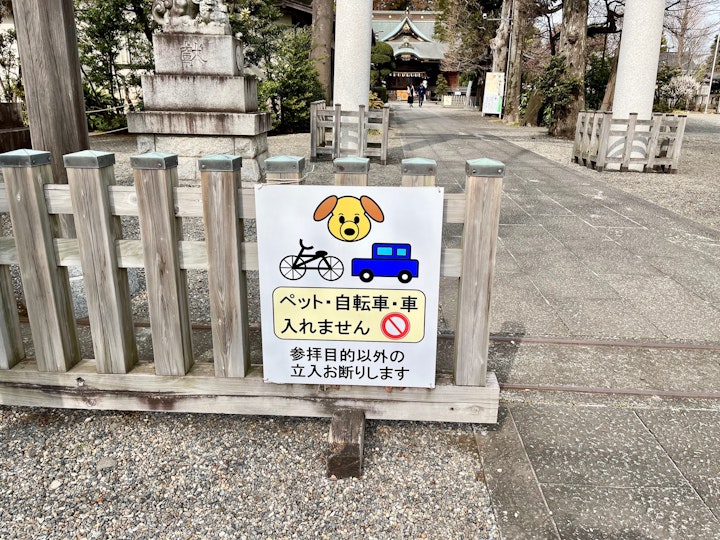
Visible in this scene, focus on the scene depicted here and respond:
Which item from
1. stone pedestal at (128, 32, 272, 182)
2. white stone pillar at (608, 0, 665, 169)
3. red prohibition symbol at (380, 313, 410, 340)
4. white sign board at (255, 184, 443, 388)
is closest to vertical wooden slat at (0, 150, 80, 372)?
white sign board at (255, 184, 443, 388)

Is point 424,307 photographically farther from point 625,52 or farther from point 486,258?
point 625,52

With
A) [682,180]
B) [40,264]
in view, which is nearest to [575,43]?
[682,180]

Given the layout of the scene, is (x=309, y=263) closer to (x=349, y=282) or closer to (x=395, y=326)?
(x=349, y=282)

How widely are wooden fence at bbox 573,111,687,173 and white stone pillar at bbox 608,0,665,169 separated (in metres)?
0.05

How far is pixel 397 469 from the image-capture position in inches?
99.3

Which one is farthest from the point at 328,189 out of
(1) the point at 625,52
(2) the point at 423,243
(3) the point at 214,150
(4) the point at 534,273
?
(1) the point at 625,52

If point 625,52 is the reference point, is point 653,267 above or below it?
below

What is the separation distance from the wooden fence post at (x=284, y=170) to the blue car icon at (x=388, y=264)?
432 millimetres

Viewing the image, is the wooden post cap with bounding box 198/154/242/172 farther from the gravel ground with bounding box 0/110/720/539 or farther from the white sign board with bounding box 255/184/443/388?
the gravel ground with bounding box 0/110/720/539

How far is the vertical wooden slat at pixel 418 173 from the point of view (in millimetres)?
2389

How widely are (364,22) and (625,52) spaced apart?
5242mm

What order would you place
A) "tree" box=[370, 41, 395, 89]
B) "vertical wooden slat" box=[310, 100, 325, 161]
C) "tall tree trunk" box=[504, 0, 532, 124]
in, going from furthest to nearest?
"tree" box=[370, 41, 395, 89] → "tall tree trunk" box=[504, 0, 532, 124] → "vertical wooden slat" box=[310, 100, 325, 161]

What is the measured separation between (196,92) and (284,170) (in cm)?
687

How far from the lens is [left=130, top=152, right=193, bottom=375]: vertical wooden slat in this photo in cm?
246
